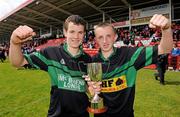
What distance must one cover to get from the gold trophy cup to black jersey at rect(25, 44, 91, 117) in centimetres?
22

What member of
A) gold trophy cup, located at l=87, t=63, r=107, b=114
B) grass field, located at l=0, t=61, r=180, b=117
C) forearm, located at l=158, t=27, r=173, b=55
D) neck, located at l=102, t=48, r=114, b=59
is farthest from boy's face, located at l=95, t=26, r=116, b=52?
grass field, located at l=0, t=61, r=180, b=117

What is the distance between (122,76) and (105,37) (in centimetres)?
45

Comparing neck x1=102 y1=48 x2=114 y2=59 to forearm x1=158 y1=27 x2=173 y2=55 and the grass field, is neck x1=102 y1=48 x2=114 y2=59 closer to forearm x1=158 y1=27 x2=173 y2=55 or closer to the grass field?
forearm x1=158 y1=27 x2=173 y2=55

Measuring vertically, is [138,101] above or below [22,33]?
below

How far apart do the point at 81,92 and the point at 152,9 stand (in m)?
27.2

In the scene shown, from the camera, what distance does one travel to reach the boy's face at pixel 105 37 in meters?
2.70

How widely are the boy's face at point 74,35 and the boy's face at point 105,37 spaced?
182 millimetres

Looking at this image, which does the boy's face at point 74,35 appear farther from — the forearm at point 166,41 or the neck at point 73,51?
the forearm at point 166,41

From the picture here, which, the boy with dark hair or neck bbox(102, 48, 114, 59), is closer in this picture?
the boy with dark hair

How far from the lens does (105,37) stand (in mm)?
2699

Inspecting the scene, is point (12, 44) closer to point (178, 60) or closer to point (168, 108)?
point (168, 108)

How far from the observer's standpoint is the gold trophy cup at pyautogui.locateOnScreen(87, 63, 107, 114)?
2389 mm

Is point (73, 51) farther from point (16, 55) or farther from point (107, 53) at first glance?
point (16, 55)

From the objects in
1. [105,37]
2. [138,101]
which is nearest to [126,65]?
[105,37]
